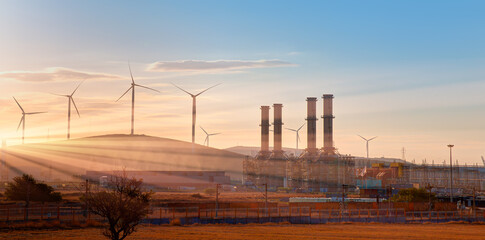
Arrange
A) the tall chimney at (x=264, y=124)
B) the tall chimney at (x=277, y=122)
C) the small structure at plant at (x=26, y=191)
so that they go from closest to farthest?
the small structure at plant at (x=26, y=191) → the tall chimney at (x=277, y=122) → the tall chimney at (x=264, y=124)

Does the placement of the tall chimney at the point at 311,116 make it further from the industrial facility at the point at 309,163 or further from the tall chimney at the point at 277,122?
the tall chimney at the point at 277,122

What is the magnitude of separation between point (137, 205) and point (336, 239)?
1795cm

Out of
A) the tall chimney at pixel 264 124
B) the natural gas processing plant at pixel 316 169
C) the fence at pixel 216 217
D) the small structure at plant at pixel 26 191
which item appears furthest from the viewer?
the tall chimney at pixel 264 124

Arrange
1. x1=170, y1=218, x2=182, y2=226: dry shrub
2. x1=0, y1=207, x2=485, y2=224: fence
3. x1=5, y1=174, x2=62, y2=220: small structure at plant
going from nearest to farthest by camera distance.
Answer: x1=170, y1=218, x2=182, y2=226: dry shrub → x1=0, y1=207, x2=485, y2=224: fence → x1=5, y1=174, x2=62, y2=220: small structure at plant

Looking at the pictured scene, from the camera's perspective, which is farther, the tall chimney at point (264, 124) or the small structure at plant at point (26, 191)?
the tall chimney at point (264, 124)

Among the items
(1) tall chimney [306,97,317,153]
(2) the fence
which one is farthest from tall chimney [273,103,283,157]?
(2) the fence

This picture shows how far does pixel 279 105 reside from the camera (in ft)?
535

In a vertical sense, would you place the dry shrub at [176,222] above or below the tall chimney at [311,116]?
below

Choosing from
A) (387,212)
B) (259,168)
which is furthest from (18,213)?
(259,168)

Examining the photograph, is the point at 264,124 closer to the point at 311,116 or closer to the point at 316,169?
the point at 311,116

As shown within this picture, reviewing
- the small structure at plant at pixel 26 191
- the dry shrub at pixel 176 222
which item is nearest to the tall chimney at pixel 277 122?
the small structure at plant at pixel 26 191

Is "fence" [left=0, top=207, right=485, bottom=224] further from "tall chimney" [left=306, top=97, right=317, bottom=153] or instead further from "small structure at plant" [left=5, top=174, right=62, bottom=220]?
"tall chimney" [left=306, top=97, right=317, bottom=153]

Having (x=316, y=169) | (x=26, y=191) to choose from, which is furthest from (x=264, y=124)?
(x=26, y=191)

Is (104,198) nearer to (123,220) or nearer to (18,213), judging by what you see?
(123,220)
